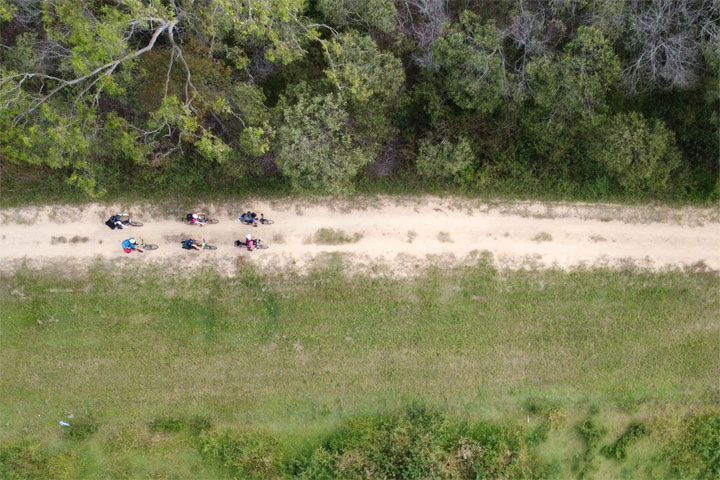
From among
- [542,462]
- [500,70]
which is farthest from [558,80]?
[542,462]

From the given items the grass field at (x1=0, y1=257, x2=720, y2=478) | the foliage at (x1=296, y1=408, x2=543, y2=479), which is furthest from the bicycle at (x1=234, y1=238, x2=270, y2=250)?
the foliage at (x1=296, y1=408, x2=543, y2=479)

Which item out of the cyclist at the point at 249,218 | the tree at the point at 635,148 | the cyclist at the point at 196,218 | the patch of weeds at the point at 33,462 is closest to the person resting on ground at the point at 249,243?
the cyclist at the point at 249,218

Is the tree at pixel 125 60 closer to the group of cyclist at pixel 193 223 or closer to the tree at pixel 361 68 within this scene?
the tree at pixel 361 68

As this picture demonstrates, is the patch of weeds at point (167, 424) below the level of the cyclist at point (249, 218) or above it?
below

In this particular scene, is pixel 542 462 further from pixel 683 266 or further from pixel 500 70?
pixel 500 70

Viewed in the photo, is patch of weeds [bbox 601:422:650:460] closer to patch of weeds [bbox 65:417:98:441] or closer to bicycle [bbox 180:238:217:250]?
bicycle [bbox 180:238:217:250]

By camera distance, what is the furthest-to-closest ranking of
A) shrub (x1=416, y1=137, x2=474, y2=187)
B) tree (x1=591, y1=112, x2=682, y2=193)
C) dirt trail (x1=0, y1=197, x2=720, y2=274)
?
dirt trail (x1=0, y1=197, x2=720, y2=274) → shrub (x1=416, y1=137, x2=474, y2=187) → tree (x1=591, y1=112, x2=682, y2=193)

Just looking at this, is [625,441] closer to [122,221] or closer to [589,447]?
[589,447]
